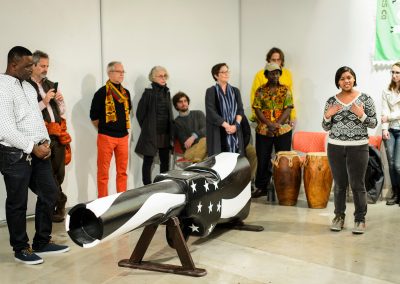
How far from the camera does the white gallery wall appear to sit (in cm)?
503

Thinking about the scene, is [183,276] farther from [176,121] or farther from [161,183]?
[176,121]

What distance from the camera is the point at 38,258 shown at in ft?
12.0

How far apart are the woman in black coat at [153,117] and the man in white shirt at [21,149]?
6.51 feet

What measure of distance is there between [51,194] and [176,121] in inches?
97.5

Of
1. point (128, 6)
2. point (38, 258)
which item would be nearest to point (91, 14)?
point (128, 6)

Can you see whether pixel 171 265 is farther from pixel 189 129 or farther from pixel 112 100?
pixel 189 129

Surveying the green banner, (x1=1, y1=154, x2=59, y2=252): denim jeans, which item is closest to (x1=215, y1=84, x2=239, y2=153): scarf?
the green banner

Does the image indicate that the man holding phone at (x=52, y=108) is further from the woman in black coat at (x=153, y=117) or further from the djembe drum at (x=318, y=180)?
the djembe drum at (x=318, y=180)

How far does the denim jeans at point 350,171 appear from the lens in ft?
13.5

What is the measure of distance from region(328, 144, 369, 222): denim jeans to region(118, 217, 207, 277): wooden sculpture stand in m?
1.50

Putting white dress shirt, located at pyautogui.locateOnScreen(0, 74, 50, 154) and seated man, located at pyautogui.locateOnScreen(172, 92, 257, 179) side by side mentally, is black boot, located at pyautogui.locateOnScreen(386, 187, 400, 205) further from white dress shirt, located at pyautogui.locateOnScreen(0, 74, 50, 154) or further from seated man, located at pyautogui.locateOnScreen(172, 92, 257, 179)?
white dress shirt, located at pyautogui.locateOnScreen(0, 74, 50, 154)

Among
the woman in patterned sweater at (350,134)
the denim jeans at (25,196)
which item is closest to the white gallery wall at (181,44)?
the denim jeans at (25,196)

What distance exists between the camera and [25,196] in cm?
359

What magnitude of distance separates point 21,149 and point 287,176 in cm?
275
